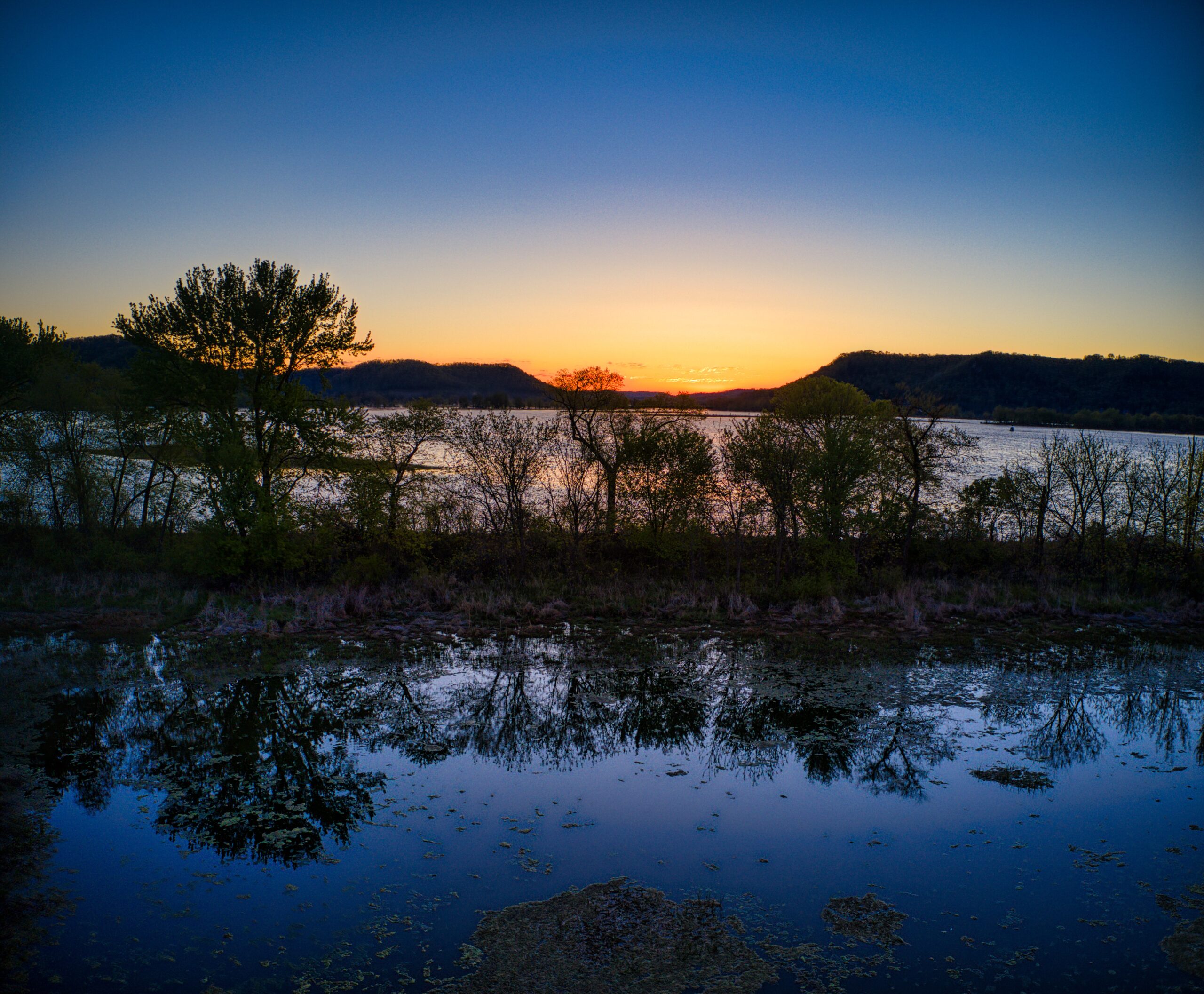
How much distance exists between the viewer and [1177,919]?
582cm

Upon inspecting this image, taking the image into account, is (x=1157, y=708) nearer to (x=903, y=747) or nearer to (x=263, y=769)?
(x=903, y=747)

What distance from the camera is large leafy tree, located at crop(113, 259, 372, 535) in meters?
20.1

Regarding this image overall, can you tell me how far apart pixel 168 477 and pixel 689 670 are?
24830mm

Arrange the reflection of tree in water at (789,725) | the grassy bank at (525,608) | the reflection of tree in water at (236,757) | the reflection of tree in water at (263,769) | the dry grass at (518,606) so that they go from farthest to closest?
the dry grass at (518,606)
the grassy bank at (525,608)
the reflection of tree in water at (789,725)
the reflection of tree in water at (236,757)
the reflection of tree in water at (263,769)

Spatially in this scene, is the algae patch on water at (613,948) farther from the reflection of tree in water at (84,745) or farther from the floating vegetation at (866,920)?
the reflection of tree in water at (84,745)

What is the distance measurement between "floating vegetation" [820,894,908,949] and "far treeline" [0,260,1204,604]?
12599mm

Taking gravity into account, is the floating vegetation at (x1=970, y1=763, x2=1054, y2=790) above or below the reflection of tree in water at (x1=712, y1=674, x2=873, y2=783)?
above

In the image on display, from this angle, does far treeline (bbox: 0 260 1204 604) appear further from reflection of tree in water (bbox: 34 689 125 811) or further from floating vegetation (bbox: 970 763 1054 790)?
floating vegetation (bbox: 970 763 1054 790)

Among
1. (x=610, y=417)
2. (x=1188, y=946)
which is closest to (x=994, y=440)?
(x=610, y=417)

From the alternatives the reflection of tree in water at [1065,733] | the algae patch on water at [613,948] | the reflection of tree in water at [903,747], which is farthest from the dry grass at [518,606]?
the algae patch on water at [613,948]

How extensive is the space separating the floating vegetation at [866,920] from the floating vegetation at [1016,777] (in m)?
3.26

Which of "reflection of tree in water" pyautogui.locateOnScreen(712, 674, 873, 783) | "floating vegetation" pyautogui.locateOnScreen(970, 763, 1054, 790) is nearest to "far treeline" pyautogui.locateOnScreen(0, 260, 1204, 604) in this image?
"reflection of tree in water" pyautogui.locateOnScreen(712, 674, 873, 783)

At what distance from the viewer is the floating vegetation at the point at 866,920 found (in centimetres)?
557

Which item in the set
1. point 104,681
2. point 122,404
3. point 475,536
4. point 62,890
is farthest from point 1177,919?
point 122,404
